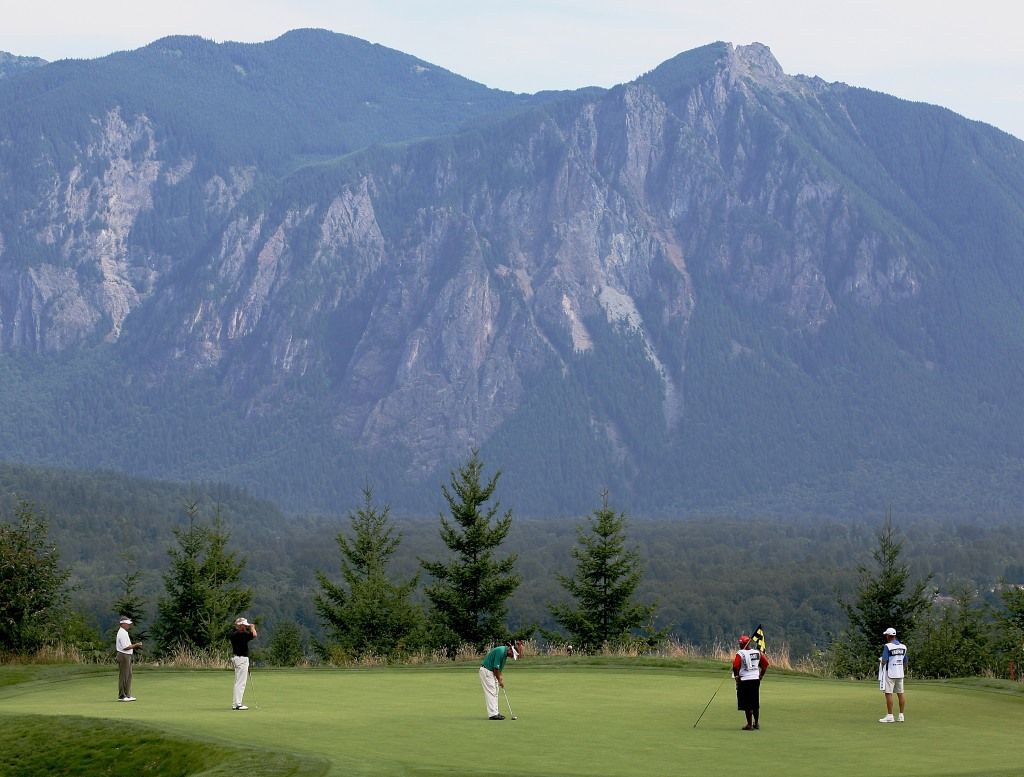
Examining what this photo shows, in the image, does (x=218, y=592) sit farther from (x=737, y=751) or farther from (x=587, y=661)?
(x=737, y=751)

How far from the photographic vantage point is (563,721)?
4162 centimetres

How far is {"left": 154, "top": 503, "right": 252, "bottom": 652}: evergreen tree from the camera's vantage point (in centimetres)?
7600

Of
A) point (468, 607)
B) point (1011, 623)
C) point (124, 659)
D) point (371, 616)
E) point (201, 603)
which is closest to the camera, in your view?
point (124, 659)

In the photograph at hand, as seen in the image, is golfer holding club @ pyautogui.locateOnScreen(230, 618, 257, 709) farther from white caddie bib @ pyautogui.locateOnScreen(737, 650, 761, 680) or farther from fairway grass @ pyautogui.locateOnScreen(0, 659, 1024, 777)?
white caddie bib @ pyautogui.locateOnScreen(737, 650, 761, 680)

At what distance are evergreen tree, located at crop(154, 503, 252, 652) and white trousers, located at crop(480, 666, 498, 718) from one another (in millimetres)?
34779

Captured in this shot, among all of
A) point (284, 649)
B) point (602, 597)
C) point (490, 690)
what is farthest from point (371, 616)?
point (490, 690)

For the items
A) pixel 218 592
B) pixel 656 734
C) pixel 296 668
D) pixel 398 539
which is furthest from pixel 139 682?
pixel 398 539

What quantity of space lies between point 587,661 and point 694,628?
14276cm

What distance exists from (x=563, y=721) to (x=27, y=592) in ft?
110

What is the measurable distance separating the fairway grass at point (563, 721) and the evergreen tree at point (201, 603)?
20.6 m

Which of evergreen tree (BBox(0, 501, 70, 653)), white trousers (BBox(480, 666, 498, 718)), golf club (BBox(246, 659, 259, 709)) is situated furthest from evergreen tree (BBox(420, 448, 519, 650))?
white trousers (BBox(480, 666, 498, 718))

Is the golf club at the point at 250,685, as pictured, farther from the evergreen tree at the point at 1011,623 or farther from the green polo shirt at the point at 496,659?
the evergreen tree at the point at 1011,623

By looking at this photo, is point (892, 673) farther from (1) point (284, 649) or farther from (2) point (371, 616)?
(1) point (284, 649)

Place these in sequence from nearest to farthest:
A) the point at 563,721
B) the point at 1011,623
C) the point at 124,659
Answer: the point at 563,721 → the point at 124,659 → the point at 1011,623
